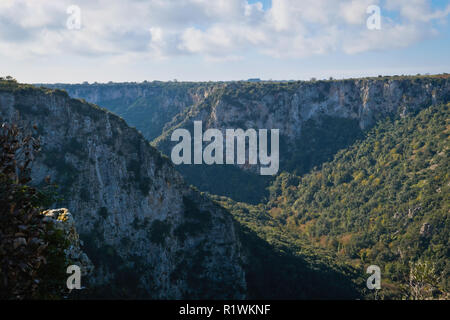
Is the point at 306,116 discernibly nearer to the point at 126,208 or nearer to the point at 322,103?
the point at 322,103

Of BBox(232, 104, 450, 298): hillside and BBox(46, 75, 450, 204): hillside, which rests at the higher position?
BBox(46, 75, 450, 204): hillside

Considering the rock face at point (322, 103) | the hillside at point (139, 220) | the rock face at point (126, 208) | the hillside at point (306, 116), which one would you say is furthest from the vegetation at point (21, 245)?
the rock face at point (322, 103)

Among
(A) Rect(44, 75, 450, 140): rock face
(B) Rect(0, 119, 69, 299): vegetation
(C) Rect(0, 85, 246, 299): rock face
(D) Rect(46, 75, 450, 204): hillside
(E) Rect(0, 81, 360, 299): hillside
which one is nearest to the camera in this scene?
(B) Rect(0, 119, 69, 299): vegetation

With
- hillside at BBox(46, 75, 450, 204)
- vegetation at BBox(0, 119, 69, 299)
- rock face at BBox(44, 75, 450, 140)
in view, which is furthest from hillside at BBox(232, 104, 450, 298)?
vegetation at BBox(0, 119, 69, 299)

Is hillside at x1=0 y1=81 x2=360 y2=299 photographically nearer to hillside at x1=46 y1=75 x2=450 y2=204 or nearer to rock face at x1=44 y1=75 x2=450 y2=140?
hillside at x1=46 y1=75 x2=450 y2=204

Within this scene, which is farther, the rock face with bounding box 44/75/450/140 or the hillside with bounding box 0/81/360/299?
the rock face with bounding box 44/75/450/140

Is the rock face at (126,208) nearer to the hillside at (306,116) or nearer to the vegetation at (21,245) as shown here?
the vegetation at (21,245)

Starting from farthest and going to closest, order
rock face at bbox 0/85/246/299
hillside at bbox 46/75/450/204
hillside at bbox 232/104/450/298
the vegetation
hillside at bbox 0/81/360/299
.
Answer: hillside at bbox 46/75/450/204 → hillside at bbox 232/104/450/298 → hillside at bbox 0/81/360/299 → rock face at bbox 0/85/246/299 → the vegetation

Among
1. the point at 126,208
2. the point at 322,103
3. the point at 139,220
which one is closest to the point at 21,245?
the point at 126,208
